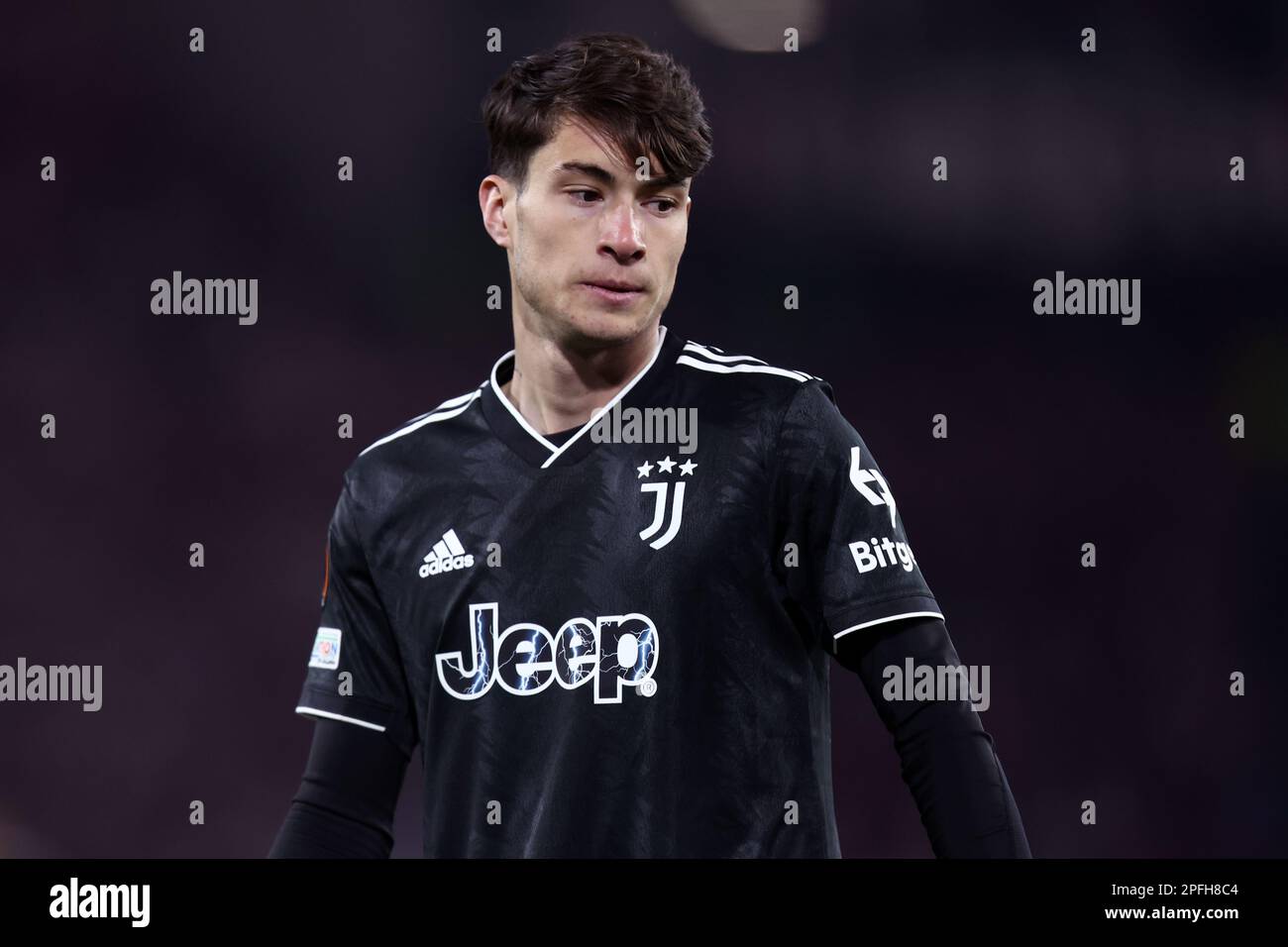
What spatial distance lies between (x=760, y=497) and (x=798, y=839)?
684 millimetres

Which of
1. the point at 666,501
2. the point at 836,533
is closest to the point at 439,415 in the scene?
the point at 666,501

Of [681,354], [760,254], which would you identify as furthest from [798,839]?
[760,254]

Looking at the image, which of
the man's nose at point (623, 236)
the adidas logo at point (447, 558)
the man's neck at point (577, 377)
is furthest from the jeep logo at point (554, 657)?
the man's nose at point (623, 236)

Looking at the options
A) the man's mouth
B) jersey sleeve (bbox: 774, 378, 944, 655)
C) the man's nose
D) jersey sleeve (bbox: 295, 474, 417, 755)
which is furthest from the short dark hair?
jersey sleeve (bbox: 295, 474, 417, 755)

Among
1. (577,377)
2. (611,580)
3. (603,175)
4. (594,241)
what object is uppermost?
(603,175)

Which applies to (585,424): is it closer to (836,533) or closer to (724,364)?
(724,364)

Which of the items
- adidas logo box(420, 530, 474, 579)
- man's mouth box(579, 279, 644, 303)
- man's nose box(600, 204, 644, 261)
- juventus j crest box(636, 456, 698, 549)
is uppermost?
man's nose box(600, 204, 644, 261)

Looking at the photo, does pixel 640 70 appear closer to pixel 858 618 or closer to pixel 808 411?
pixel 808 411

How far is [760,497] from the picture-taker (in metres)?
2.93

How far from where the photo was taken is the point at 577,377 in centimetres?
317

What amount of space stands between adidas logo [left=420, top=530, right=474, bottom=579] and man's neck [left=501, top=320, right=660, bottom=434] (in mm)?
315

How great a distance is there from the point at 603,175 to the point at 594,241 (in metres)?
0.16

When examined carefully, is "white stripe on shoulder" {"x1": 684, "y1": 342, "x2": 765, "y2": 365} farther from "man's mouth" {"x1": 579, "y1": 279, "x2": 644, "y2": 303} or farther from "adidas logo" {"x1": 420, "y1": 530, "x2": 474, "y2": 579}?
"adidas logo" {"x1": 420, "y1": 530, "x2": 474, "y2": 579}

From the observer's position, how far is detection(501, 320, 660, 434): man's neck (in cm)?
316
